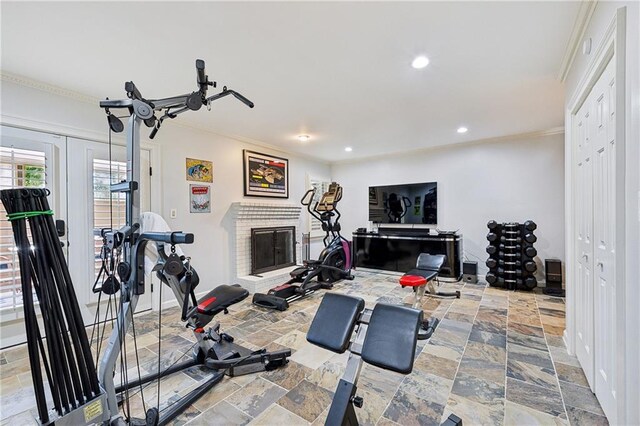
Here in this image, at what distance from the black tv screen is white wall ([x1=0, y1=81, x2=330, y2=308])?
7.47 feet

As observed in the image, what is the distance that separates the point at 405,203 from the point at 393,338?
493 centimetres

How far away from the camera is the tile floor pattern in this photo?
1.73 m

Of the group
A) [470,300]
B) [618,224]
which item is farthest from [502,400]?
[470,300]

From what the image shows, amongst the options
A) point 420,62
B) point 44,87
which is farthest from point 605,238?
point 44,87

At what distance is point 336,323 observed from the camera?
1.37m

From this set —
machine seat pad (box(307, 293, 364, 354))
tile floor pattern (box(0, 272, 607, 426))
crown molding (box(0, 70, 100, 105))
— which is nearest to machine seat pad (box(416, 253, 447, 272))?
tile floor pattern (box(0, 272, 607, 426))

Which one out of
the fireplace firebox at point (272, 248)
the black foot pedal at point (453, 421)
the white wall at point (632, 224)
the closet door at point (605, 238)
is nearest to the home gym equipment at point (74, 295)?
the black foot pedal at point (453, 421)

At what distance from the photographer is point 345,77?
8.71 feet

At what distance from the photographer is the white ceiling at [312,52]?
1812 mm

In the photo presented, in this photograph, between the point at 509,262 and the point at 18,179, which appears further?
the point at 509,262

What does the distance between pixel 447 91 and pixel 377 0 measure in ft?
5.32

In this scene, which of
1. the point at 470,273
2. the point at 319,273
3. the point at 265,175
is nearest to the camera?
the point at 319,273

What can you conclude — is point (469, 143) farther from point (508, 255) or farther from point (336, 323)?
point (336, 323)

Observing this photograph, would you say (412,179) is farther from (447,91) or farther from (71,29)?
(71,29)
